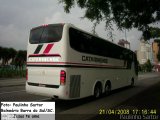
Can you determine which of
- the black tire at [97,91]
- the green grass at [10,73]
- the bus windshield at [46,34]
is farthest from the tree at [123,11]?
the green grass at [10,73]

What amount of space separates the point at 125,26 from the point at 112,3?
1.71 metres

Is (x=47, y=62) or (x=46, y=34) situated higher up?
(x=46, y=34)

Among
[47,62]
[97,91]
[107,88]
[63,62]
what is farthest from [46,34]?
[107,88]

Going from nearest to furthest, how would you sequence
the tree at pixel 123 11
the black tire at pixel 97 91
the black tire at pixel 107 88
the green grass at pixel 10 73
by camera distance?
the tree at pixel 123 11, the black tire at pixel 97 91, the black tire at pixel 107 88, the green grass at pixel 10 73

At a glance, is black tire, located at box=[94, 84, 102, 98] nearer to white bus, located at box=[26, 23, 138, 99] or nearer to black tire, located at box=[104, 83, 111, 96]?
white bus, located at box=[26, 23, 138, 99]

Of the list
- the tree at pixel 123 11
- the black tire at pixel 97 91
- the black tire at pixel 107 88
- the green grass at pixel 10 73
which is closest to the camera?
the tree at pixel 123 11

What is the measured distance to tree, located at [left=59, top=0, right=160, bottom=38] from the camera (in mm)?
8860

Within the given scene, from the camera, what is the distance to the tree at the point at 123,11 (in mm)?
8860

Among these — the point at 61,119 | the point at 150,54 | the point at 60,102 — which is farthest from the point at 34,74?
the point at 150,54

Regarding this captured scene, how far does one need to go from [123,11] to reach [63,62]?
319cm

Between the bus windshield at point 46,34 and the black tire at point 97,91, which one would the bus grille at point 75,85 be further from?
the black tire at point 97,91

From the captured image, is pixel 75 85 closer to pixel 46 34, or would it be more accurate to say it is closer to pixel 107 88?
pixel 46 34

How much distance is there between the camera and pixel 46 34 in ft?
35.0

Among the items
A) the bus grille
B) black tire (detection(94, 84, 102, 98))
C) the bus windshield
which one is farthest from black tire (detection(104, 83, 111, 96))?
the bus windshield
